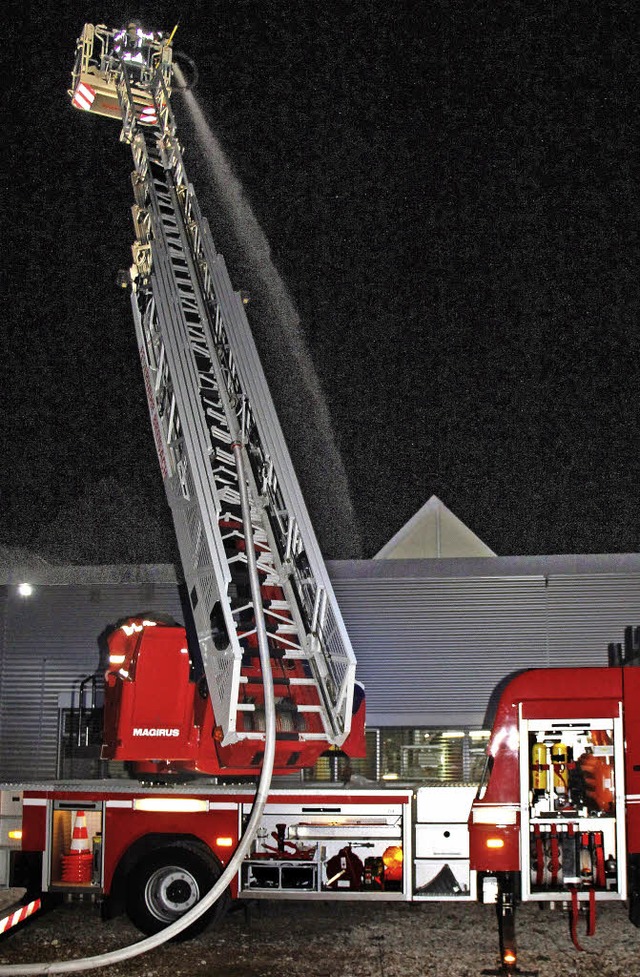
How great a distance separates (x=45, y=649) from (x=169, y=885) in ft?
18.5

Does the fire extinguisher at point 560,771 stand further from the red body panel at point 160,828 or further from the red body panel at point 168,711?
the red body panel at point 160,828

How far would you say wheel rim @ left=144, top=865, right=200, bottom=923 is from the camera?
969cm

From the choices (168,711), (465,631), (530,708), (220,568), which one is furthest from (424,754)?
(220,568)

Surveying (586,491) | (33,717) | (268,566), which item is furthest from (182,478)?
(586,491)

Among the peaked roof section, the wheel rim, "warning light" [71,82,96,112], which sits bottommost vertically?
the wheel rim

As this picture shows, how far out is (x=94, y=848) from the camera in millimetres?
10023

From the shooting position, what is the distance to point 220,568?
816 centimetres

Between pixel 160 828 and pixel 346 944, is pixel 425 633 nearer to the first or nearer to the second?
pixel 346 944

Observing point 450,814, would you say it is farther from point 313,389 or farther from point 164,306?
point 313,389

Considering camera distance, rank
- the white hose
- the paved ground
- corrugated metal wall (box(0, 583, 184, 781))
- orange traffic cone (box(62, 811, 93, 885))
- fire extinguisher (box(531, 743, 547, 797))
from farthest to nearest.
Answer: corrugated metal wall (box(0, 583, 184, 781)) → orange traffic cone (box(62, 811, 93, 885)) → fire extinguisher (box(531, 743, 547, 797)) → the paved ground → the white hose

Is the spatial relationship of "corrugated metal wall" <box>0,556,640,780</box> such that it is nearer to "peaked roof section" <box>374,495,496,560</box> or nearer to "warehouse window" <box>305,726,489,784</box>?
"warehouse window" <box>305,726,489,784</box>

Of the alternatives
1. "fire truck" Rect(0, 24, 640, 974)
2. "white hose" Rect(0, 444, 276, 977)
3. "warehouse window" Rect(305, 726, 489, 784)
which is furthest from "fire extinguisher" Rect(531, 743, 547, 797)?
"warehouse window" Rect(305, 726, 489, 784)

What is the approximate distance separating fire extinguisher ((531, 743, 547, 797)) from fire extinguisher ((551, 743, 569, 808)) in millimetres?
96

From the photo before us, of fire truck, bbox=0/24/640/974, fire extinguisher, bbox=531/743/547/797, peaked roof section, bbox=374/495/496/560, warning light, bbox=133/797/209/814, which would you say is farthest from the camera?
peaked roof section, bbox=374/495/496/560
